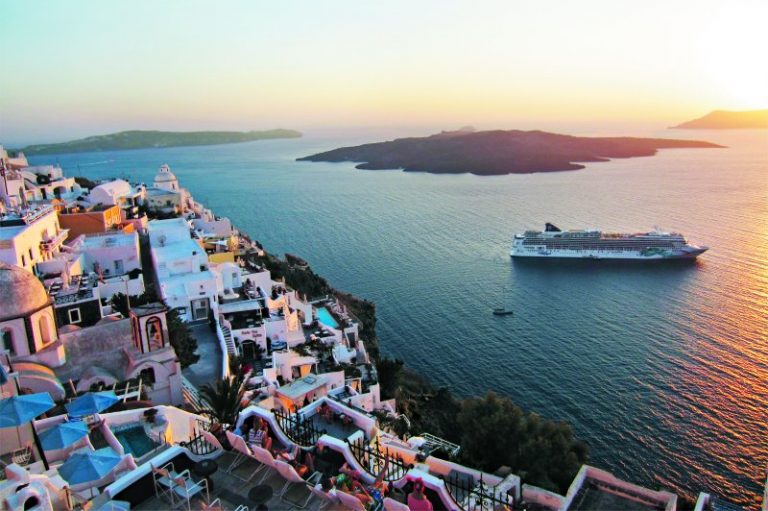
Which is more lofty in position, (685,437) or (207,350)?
(207,350)

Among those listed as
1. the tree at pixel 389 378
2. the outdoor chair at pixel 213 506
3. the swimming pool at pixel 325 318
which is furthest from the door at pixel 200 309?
the outdoor chair at pixel 213 506

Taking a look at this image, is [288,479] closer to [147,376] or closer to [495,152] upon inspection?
[147,376]

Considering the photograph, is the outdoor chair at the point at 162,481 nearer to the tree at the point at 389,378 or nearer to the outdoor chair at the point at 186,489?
the outdoor chair at the point at 186,489

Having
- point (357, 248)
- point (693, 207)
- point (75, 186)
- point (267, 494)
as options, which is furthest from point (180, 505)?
point (693, 207)

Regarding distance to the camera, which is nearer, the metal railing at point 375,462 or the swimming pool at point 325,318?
the metal railing at point 375,462

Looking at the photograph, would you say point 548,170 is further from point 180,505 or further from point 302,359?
point 180,505

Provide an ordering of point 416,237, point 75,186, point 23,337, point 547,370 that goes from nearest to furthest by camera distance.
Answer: point 23,337 → point 547,370 → point 75,186 → point 416,237

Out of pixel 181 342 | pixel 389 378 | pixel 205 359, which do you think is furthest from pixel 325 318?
pixel 181 342
